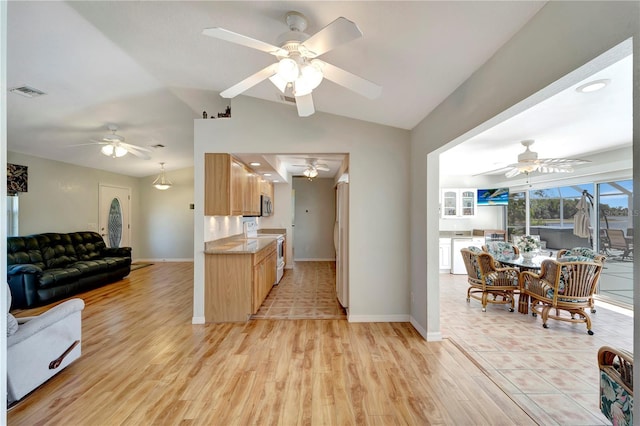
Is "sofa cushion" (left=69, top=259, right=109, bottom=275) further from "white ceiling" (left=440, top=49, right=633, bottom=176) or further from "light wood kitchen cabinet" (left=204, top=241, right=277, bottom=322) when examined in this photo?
"white ceiling" (left=440, top=49, right=633, bottom=176)

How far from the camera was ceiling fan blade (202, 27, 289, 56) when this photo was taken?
1.43 meters

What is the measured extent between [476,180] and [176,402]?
758 centimetres

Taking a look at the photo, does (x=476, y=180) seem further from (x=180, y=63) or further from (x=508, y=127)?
(x=180, y=63)

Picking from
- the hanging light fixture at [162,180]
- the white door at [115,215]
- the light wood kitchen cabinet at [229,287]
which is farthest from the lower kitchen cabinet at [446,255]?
the white door at [115,215]

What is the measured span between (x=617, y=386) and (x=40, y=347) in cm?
399

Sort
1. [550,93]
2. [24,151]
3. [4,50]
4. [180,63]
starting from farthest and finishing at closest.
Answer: [24,151]
[180,63]
[550,93]
[4,50]

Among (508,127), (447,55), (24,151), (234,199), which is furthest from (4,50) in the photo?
(24,151)

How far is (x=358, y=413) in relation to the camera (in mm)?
1951

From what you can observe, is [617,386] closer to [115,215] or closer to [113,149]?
[113,149]

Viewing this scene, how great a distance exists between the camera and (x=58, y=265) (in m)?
4.96

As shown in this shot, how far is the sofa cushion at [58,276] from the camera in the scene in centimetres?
427

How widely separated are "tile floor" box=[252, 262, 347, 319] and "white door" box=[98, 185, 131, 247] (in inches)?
188

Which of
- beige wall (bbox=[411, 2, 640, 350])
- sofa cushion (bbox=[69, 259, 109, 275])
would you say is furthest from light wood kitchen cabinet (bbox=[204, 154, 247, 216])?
sofa cushion (bbox=[69, 259, 109, 275])

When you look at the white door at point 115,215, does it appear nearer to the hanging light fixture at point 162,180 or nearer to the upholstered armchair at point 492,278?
the hanging light fixture at point 162,180
